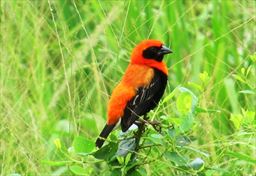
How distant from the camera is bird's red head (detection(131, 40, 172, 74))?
137 inches

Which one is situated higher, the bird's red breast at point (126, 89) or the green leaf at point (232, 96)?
the bird's red breast at point (126, 89)

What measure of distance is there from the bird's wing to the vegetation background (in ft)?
0.24

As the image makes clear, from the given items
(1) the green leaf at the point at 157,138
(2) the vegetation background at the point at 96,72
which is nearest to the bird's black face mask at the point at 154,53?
(2) the vegetation background at the point at 96,72

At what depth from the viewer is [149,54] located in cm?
347

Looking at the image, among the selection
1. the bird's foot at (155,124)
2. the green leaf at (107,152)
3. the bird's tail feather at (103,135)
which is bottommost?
the bird's tail feather at (103,135)

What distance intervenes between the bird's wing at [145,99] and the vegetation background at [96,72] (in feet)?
0.24

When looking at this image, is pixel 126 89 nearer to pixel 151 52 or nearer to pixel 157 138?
pixel 151 52

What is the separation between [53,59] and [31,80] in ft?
1.66

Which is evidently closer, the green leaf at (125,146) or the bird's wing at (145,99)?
the green leaf at (125,146)

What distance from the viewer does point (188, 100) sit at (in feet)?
8.86

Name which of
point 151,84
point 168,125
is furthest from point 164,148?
point 151,84

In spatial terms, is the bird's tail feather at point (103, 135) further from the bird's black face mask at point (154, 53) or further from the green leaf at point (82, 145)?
the bird's black face mask at point (154, 53)

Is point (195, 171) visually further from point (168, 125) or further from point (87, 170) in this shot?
point (87, 170)

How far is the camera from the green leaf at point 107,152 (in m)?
2.80
